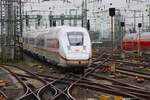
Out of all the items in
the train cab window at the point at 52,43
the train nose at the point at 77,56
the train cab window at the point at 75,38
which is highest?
the train cab window at the point at 75,38

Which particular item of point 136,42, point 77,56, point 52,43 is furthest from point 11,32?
point 136,42

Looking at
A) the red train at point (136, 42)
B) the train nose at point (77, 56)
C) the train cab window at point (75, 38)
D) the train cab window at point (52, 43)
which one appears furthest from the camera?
the red train at point (136, 42)

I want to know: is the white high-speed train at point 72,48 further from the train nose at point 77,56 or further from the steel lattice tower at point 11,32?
the steel lattice tower at point 11,32

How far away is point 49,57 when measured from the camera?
2656cm

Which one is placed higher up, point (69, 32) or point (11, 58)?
point (69, 32)

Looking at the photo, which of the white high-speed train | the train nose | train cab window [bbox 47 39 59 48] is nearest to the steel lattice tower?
train cab window [bbox 47 39 59 48]

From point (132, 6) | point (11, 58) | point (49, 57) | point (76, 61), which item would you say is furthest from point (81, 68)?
point (132, 6)

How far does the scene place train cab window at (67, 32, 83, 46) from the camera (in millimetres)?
21578

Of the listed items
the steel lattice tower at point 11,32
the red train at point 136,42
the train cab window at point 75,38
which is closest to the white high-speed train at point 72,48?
the train cab window at point 75,38

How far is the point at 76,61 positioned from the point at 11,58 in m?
15.0

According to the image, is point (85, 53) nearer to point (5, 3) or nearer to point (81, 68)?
point (81, 68)

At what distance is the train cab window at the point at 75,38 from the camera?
21578 millimetres

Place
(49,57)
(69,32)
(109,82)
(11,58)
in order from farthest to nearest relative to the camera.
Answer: (11,58)
(49,57)
(69,32)
(109,82)

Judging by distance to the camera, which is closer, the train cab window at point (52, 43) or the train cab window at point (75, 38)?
the train cab window at point (75, 38)
